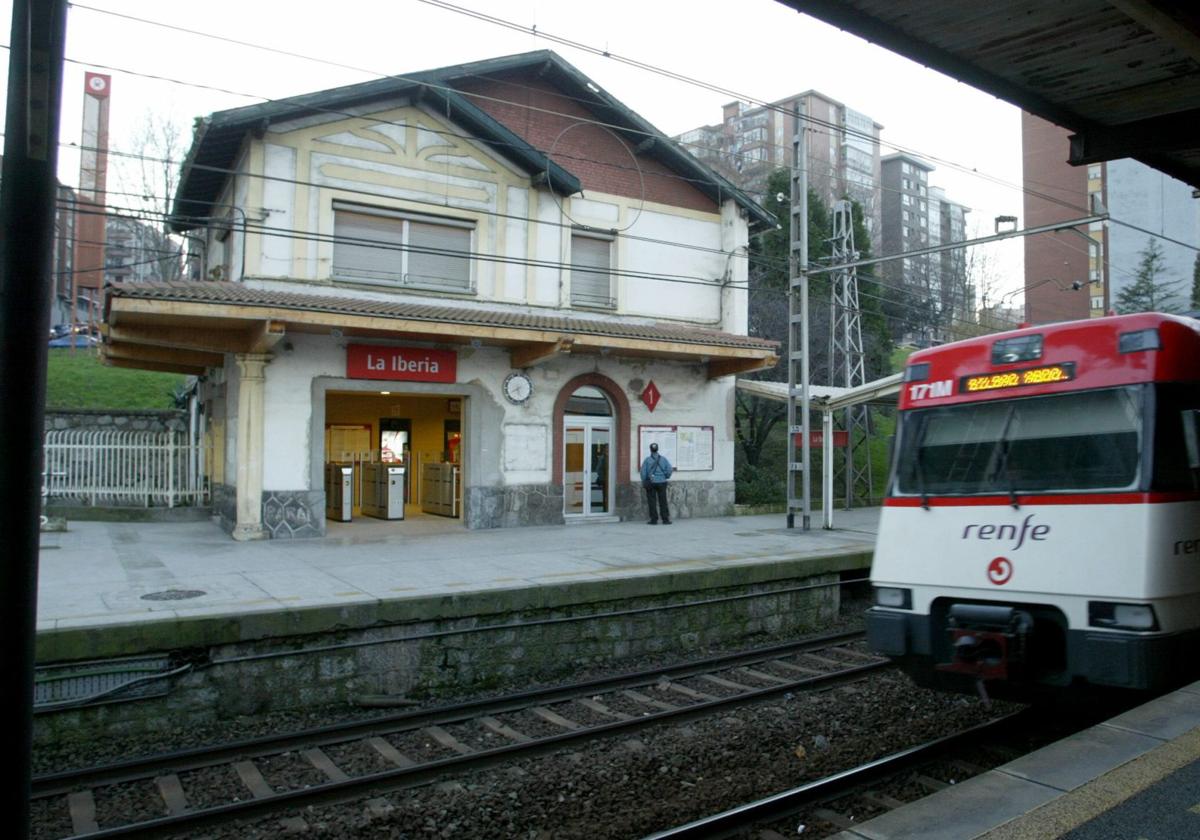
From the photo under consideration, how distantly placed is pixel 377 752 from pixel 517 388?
1027cm

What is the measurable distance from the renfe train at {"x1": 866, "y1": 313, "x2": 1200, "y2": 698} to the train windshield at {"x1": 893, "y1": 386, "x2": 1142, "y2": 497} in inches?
0.4


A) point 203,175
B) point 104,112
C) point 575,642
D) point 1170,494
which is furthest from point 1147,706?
point 104,112

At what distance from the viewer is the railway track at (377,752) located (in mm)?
5969

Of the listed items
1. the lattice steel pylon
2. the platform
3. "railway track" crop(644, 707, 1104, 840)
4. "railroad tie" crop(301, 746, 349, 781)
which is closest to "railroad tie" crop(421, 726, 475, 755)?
"railroad tie" crop(301, 746, 349, 781)

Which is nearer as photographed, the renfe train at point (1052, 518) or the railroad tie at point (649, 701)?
the renfe train at point (1052, 518)

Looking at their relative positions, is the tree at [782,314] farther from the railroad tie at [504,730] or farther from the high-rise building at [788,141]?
the high-rise building at [788,141]

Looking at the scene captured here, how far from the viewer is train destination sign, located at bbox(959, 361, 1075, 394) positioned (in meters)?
6.26

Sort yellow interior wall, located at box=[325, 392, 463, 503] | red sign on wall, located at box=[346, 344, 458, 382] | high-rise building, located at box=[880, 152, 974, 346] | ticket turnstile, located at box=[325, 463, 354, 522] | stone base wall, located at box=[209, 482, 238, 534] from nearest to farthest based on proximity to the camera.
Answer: stone base wall, located at box=[209, 482, 238, 534]
red sign on wall, located at box=[346, 344, 458, 382]
ticket turnstile, located at box=[325, 463, 354, 522]
yellow interior wall, located at box=[325, 392, 463, 503]
high-rise building, located at box=[880, 152, 974, 346]

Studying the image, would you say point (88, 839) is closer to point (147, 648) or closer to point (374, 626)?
point (147, 648)

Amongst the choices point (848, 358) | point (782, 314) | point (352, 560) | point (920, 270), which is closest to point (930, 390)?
point (352, 560)

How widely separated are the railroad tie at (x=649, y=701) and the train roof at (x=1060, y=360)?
11.6 feet

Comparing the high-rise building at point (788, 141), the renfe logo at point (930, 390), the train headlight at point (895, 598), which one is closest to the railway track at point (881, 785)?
the train headlight at point (895, 598)

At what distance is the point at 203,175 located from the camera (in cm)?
1652

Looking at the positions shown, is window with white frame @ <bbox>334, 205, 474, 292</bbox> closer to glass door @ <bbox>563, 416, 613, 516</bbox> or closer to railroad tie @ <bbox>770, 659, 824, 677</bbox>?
glass door @ <bbox>563, 416, 613, 516</bbox>
